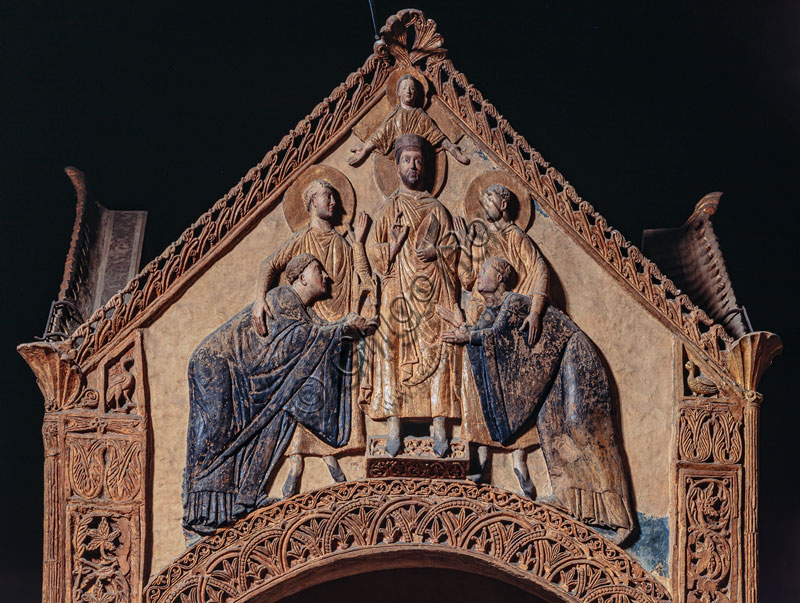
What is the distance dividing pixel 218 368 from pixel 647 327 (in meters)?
2.62

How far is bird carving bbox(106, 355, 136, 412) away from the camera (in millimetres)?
9258

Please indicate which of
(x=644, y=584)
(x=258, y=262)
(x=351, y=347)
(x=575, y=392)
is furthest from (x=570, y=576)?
(x=258, y=262)

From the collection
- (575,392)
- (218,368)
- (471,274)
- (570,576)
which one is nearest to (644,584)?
(570,576)

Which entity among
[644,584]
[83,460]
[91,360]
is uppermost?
[91,360]

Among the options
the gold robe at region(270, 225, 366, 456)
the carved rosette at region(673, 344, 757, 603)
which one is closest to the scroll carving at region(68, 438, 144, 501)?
the gold robe at region(270, 225, 366, 456)

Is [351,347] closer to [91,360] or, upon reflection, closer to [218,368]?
[218,368]

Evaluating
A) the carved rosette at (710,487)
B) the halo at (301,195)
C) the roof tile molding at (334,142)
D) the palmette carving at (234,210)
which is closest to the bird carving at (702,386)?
the carved rosette at (710,487)

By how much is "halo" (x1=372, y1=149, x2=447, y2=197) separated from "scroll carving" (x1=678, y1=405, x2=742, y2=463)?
2052 mm

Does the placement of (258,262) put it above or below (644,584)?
above

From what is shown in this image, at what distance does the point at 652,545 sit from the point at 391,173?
9.09ft

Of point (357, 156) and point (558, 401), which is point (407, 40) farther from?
point (558, 401)

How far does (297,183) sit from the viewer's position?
31.4ft

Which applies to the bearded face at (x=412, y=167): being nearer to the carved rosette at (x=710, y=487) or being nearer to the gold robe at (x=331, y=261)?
the gold robe at (x=331, y=261)

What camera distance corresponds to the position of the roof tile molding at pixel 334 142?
368 inches
